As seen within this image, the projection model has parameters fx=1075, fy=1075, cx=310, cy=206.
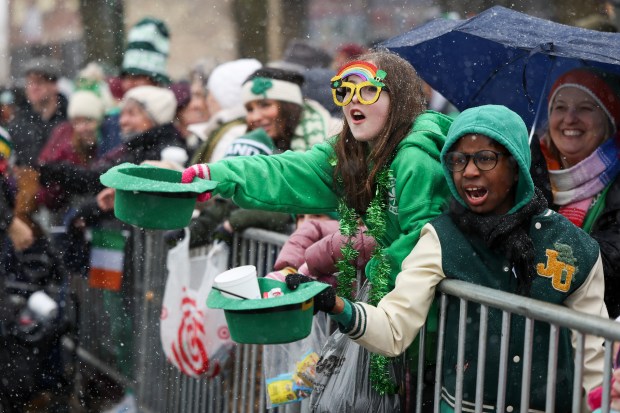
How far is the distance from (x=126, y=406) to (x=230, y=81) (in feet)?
8.74

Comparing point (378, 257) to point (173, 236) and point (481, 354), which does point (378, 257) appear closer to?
point (481, 354)

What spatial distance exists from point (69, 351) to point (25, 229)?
89 cm

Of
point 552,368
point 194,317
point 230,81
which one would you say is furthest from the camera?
point 230,81

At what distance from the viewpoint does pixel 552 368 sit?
3479mm

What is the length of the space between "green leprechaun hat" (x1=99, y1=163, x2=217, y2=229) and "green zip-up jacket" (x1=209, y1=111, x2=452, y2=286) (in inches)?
12.5

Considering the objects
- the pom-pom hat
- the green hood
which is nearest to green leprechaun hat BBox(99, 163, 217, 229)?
the green hood

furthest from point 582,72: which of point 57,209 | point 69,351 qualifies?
point 57,209

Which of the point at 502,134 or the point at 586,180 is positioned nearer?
the point at 502,134

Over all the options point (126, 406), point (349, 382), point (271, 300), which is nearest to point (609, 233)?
point (349, 382)

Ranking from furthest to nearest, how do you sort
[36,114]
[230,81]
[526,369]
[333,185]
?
[36,114] < [230,81] < [333,185] < [526,369]

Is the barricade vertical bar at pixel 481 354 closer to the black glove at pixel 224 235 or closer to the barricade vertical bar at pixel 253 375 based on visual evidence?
the barricade vertical bar at pixel 253 375

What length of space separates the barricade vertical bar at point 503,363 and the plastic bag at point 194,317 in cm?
245

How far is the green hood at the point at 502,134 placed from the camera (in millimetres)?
3834

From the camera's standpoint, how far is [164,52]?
421 inches
